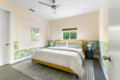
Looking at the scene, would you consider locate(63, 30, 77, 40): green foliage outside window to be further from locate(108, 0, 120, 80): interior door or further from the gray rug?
locate(108, 0, 120, 80): interior door

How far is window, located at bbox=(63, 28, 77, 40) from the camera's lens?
4232 millimetres

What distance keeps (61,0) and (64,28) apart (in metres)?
2.24

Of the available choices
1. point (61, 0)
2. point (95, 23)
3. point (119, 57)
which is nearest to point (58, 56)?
point (119, 57)

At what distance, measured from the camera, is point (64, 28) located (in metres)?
4.55

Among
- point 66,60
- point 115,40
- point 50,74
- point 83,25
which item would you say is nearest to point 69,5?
point 83,25

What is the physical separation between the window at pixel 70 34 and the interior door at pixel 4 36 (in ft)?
11.1

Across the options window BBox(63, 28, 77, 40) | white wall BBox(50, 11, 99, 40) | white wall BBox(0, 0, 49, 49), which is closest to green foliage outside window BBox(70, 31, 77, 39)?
window BBox(63, 28, 77, 40)

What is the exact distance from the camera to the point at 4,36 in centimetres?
265

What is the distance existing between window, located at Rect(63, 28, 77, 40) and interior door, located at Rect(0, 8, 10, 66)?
3376mm

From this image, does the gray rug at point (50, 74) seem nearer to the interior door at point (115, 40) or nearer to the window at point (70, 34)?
the interior door at point (115, 40)

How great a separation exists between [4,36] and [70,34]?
12.2 ft

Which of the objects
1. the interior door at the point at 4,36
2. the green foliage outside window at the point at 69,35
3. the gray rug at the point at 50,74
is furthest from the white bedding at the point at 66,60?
the green foliage outside window at the point at 69,35

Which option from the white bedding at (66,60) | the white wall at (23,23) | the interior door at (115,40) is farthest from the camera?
the white wall at (23,23)

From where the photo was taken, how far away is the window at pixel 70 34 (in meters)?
4.23
